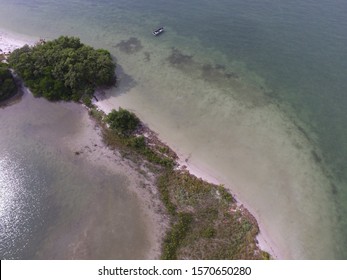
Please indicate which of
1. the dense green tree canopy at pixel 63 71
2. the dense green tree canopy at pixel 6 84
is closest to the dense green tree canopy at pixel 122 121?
the dense green tree canopy at pixel 63 71

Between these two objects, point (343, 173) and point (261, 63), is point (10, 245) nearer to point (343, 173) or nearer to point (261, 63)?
point (343, 173)

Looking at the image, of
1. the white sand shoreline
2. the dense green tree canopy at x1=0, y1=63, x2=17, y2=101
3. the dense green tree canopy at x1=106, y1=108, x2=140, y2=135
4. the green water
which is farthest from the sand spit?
the dense green tree canopy at x1=0, y1=63, x2=17, y2=101

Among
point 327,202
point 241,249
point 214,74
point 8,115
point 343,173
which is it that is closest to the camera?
point 241,249

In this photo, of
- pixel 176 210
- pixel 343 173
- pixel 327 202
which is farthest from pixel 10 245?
pixel 343 173

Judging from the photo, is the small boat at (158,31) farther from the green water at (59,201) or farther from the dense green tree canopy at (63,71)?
the green water at (59,201)

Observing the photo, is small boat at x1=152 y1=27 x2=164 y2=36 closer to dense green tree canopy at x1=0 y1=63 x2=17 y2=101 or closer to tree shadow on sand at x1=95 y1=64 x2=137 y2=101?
tree shadow on sand at x1=95 y1=64 x2=137 y2=101

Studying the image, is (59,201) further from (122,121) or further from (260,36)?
(260,36)

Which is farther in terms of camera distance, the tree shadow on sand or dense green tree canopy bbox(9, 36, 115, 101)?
the tree shadow on sand

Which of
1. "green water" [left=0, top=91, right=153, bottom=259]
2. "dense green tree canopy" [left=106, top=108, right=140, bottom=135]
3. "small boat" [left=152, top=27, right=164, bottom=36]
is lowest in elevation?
"green water" [left=0, top=91, right=153, bottom=259]
